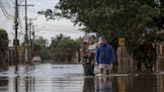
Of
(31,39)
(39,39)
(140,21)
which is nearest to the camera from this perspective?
(140,21)

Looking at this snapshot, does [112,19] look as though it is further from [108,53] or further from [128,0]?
[108,53]

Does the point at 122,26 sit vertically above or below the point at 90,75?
above

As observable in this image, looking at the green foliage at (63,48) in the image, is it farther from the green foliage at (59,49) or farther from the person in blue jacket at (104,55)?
the person in blue jacket at (104,55)

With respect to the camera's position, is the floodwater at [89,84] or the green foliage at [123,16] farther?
the green foliage at [123,16]

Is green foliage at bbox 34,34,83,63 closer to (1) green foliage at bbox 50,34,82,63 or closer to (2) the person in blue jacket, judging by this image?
(1) green foliage at bbox 50,34,82,63

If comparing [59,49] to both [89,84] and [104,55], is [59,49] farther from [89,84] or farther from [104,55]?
[89,84]

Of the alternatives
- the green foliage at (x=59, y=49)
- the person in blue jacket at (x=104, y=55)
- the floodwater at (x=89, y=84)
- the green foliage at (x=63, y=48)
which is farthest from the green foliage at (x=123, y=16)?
the green foliage at (x=59, y=49)

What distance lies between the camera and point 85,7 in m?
34.8


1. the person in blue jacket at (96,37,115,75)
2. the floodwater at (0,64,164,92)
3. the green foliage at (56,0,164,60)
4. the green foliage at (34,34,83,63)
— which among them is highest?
the green foliage at (56,0,164,60)

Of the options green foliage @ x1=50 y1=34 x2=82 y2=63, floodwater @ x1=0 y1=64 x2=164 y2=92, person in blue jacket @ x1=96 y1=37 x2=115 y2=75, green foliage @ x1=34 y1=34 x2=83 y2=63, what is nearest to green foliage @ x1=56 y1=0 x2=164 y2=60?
floodwater @ x1=0 y1=64 x2=164 y2=92

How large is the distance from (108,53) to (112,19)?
40.2 feet

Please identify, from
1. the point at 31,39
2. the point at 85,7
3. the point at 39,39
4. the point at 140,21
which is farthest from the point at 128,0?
the point at 39,39

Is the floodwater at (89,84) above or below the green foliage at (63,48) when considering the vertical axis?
above

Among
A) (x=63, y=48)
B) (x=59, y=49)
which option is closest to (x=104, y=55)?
(x=59, y=49)
